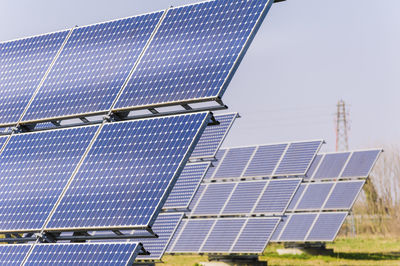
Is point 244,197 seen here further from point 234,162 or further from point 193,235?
point 234,162

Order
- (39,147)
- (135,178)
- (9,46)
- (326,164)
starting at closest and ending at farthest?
(135,178) < (39,147) < (9,46) < (326,164)

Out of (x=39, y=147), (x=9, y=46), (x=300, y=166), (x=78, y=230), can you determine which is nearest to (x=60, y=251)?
(x=78, y=230)

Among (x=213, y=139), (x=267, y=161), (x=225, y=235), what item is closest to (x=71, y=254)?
(x=213, y=139)

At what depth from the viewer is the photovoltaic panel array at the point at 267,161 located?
29508 mm

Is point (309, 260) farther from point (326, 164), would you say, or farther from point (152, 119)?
point (152, 119)

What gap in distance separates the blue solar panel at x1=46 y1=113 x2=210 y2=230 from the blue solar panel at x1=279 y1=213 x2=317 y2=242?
19980mm

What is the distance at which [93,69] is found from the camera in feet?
49.4

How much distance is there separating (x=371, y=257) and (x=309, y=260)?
3.31 metres

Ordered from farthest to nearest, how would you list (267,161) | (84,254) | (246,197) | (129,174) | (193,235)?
(267,161), (246,197), (193,235), (129,174), (84,254)

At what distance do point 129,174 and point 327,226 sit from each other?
20642 mm

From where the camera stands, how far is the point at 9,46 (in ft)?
59.7

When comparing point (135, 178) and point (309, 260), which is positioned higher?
point (309, 260)

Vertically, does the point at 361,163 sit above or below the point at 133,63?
above

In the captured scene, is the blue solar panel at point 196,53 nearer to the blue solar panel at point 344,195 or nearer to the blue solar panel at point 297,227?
the blue solar panel at point 297,227
